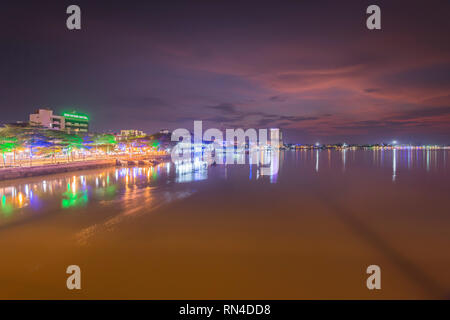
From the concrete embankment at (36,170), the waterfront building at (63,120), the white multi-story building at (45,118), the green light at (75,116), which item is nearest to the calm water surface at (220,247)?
the concrete embankment at (36,170)

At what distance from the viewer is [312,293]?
17.1 feet

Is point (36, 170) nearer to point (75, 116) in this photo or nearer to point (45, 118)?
point (45, 118)

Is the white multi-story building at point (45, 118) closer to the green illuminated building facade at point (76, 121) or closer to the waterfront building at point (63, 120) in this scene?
the waterfront building at point (63, 120)

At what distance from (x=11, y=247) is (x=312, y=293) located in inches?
330

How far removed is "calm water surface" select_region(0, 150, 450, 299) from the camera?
17.6 ft

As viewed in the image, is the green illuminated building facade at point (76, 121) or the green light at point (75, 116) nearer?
the green illuminated building facade at point (76, 121)

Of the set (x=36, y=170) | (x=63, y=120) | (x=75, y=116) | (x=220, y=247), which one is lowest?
(x=220, y=247)

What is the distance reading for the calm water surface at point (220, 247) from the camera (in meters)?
5.38

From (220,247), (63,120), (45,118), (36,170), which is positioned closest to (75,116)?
(63,120)

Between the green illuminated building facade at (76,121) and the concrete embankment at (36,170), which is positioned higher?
the green illuminated building facade at (76,121)

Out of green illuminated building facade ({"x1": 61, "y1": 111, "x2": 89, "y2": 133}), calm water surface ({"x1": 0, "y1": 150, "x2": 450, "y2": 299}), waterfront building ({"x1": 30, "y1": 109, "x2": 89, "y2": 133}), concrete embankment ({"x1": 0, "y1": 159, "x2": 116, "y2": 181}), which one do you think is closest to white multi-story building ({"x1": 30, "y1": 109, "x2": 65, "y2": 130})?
waterfront building ({"x1": 30, "y1": 109, "x2": 89, "y2": 133})

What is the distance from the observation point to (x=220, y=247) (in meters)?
7.45

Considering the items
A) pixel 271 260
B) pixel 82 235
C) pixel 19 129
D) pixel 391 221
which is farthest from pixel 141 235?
pixel 19 129

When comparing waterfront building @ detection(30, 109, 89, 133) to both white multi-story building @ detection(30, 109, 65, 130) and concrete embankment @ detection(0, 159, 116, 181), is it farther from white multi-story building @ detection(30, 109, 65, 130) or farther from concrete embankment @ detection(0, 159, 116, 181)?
concrete embankment @ detection(0, 159, 116, 181)
